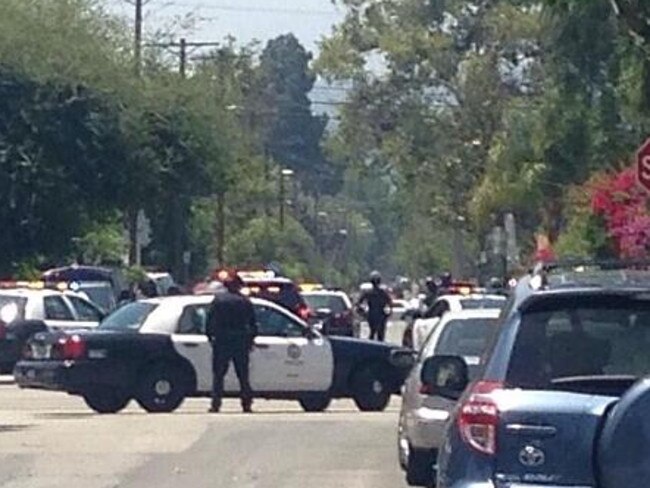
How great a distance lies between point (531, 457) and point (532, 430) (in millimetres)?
127

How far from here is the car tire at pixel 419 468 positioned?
18609 millimetres

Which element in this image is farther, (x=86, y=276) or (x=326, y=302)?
(x=326, y=302)

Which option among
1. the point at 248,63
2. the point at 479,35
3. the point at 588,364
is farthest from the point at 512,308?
the point at 248,63

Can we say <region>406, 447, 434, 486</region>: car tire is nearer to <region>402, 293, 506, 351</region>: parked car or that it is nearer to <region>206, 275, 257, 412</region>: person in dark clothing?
<region>402, 293, 506, 351</region>: parked car

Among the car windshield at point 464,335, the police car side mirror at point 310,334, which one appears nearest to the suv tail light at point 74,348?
the police car side mirror at point 310,334

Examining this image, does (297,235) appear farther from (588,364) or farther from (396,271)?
(588,364)

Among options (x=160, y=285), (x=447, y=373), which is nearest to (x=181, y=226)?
(x=160, y=285)

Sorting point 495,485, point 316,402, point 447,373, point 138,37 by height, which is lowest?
point 316,402

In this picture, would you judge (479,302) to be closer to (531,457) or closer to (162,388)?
(162,388)

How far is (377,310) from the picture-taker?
45906 millimetres

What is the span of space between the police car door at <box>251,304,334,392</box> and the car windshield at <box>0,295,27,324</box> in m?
9.34

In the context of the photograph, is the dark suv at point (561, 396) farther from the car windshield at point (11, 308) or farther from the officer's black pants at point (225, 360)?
the car windshield at point (11, 308)

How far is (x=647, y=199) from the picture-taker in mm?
32531

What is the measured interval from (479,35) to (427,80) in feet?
8.67
